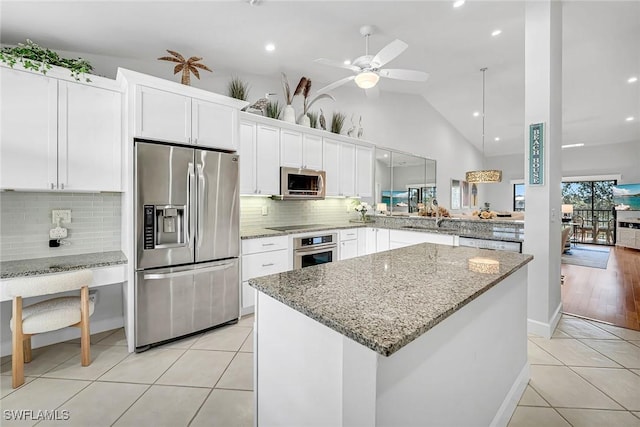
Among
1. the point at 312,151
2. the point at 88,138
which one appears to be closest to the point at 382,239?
the point at 312,151

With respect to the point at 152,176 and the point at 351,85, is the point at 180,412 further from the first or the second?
the point at 351,85

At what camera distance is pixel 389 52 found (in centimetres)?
263

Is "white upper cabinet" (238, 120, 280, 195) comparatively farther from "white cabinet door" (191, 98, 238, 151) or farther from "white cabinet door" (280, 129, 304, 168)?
"white cabinet door" (191, 98, 238, 151)

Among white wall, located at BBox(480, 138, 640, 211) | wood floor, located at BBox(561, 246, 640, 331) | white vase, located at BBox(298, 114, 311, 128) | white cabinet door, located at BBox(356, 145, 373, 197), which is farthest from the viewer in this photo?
white wall, located at BBox(480, 138, 640, 211)

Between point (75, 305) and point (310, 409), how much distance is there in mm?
2187

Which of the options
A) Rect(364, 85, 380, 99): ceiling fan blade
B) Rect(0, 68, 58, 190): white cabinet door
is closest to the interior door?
Rect(0, 68, 58, 190): white cabinet door

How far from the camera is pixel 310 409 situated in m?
Answer: 1.01

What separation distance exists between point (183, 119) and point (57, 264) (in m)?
1.54

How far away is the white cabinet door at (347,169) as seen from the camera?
176 inches

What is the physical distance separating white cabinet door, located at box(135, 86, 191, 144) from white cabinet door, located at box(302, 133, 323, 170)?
168cm

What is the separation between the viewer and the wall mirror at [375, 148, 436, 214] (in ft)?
17.3

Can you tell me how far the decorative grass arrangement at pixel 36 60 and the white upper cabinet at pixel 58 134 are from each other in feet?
0.21

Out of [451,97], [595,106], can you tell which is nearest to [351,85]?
[451,97]

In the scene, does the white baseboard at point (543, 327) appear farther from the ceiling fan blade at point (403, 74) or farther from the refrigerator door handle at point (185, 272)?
the refrigerator door handle at point (185, 272)
